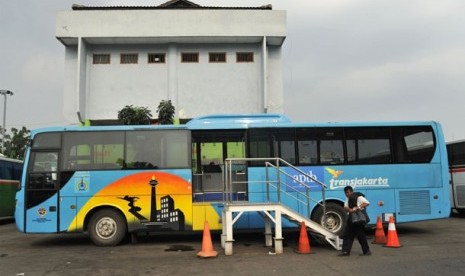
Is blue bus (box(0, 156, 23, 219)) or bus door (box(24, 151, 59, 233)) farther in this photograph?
blue bus (box(0, 156, 23, 219))

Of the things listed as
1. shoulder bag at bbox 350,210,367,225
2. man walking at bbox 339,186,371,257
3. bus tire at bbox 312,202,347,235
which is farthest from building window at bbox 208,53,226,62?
shoulder bag at bbox 350,210,367,225

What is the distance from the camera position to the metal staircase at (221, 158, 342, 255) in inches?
400

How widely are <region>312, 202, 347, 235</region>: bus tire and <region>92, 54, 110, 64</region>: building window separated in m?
21.7

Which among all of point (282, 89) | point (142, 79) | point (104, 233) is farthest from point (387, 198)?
point (142, 79)

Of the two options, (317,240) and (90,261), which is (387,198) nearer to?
(317,240)

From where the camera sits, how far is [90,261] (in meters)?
9.57

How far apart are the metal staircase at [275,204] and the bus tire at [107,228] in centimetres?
294

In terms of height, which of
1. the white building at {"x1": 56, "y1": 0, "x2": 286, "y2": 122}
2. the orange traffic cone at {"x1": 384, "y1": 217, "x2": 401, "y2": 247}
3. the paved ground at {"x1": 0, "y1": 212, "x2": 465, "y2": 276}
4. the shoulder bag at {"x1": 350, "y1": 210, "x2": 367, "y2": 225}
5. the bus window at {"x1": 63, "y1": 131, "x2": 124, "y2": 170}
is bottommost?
the paved ground at {"x1": 0, "y1": 212, "x2": 465, "y2": 276}

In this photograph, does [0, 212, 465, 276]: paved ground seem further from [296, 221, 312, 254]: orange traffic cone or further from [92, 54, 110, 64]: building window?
[92, 54, 110, 64]: building window

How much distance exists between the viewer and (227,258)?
9.62 metres

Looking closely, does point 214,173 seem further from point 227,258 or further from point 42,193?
point 42,193

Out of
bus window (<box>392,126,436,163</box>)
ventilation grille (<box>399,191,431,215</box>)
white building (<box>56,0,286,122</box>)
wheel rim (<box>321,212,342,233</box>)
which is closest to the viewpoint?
wheel rim (<box>321,212,342,233</box>)

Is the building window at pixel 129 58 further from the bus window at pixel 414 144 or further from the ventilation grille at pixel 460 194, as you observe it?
the ventilation grille at pixel 460 194

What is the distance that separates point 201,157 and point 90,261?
4.43 m
